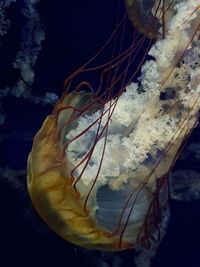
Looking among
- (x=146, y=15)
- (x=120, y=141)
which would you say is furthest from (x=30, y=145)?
(x=146, y=15)

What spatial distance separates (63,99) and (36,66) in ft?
1.93

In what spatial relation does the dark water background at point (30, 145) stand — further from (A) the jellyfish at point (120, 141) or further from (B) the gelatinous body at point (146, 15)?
(A) the jellyfish at point (120, 141)

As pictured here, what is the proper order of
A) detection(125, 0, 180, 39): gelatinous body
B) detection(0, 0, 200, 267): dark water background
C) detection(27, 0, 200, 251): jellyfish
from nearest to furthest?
detection(27, 0, 200, 251): jellyfish → detection(125, 0, 180, 39): gelatinous body → detection(0, 0, 200, 267): dark water background

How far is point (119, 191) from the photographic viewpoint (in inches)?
86.4

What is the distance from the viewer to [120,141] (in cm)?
205

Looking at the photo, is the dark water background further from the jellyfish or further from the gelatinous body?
the jellyfish

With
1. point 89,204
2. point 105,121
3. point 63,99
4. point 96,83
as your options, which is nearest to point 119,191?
point 89,204

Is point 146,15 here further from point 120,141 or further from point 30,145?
point 30,145

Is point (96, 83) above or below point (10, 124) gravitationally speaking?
above

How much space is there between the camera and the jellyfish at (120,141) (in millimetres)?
1935

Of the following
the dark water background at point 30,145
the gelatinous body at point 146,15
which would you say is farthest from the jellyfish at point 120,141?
the dark water background at point 30,145

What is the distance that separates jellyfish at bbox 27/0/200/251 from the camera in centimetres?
193

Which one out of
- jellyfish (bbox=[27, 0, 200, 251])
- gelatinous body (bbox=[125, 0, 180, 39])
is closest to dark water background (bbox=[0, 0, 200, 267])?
gelatinous body (bbox=[125, 0, 180, 39])

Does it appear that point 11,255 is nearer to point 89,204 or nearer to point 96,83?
point 89,204
